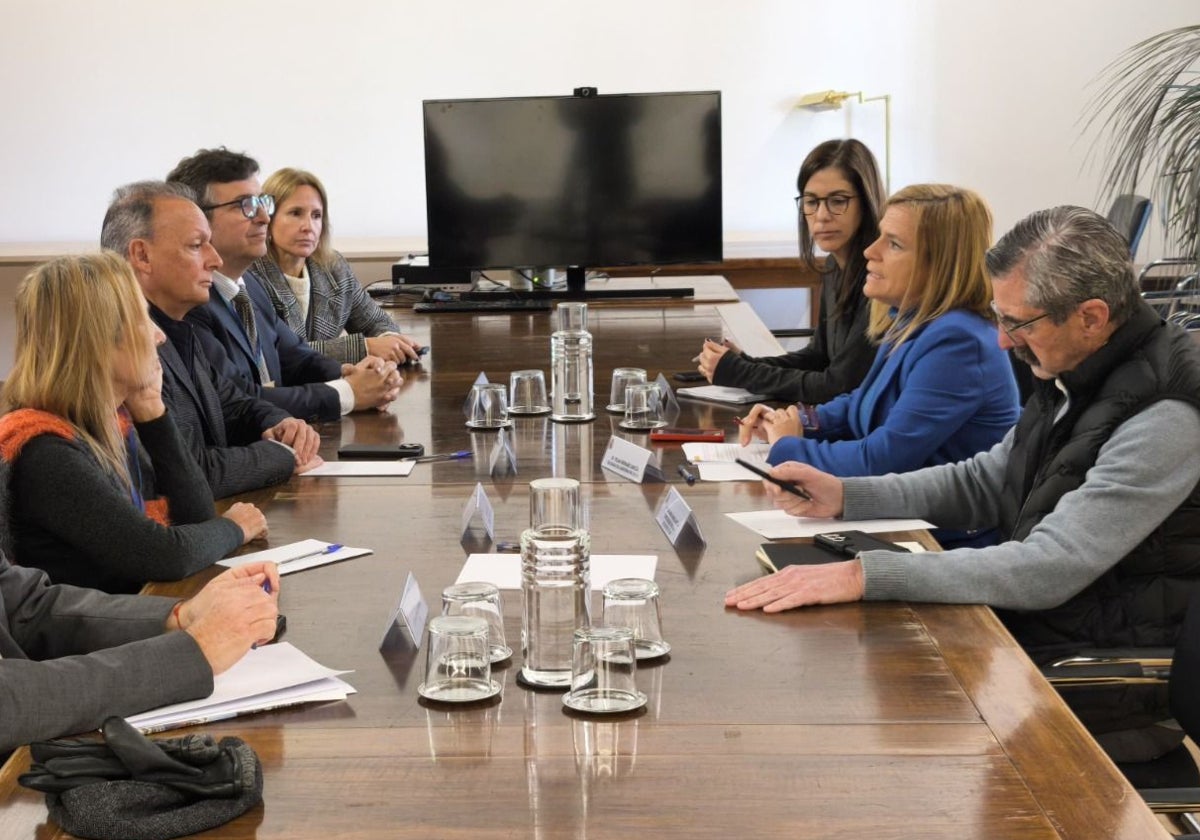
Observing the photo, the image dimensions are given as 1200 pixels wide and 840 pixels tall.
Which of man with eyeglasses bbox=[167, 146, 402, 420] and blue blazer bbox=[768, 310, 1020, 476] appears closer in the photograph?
blue blazer bbox=[768, 310, 1020, 476]

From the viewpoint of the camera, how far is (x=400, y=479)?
2756 millimetres

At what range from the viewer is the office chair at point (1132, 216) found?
563cm

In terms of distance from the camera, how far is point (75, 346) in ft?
7.26

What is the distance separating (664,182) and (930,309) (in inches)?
90.9

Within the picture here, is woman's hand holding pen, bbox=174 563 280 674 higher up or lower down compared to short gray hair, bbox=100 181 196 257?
lower down

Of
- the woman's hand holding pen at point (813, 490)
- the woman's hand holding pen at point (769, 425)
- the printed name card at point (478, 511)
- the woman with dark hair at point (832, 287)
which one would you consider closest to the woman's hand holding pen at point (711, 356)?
the woman with dark hair at point (832, 287)

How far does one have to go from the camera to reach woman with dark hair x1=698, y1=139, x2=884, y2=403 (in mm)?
3611

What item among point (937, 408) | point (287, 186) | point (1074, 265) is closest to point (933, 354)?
point (937, 408)

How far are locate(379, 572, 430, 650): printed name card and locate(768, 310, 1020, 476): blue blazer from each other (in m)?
1.21

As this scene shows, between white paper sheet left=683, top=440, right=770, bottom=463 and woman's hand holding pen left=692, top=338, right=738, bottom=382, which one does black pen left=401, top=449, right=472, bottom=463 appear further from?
woman's hand holding pen left=692, top=338, right=738, bottom=382

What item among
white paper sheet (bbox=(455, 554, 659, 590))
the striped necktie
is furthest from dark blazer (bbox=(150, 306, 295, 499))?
white paper sheet (bbox=(455, 554, 659, 590))

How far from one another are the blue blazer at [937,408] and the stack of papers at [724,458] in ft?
0.24

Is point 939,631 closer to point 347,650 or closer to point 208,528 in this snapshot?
point 347,650

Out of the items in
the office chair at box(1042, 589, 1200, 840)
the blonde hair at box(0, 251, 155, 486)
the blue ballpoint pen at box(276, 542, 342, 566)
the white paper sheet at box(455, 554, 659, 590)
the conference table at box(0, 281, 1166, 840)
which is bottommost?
the office chair at box(1042, 589, 1200, 840)
